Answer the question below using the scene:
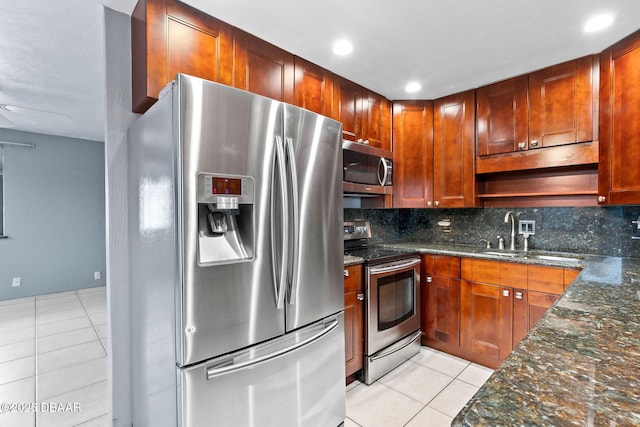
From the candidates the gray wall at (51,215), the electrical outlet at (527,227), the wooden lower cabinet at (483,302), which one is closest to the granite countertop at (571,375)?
the wooden lower cabinet at (483,302)

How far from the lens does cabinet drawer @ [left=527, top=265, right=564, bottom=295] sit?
7.13 feet

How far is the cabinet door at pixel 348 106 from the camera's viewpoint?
8.46 ft

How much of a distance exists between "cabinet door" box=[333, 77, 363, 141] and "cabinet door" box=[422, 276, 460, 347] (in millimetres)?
1523

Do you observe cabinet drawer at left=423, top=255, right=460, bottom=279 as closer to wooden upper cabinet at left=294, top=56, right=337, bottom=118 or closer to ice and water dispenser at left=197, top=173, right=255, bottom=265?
wooden upper cabinet at left=294, top=56, right=337, bottom=118

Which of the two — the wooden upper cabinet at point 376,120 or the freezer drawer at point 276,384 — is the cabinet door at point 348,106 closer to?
the wooden upper cabinet at point 376,120

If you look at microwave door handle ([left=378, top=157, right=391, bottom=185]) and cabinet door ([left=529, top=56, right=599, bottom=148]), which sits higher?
cabinet door ([left=529, top=56, right=599, bottom=148])

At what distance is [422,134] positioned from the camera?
3125 millimetres

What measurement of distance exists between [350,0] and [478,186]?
2.07 metres

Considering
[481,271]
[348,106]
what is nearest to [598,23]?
[348,106]

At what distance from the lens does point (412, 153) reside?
10.3ft

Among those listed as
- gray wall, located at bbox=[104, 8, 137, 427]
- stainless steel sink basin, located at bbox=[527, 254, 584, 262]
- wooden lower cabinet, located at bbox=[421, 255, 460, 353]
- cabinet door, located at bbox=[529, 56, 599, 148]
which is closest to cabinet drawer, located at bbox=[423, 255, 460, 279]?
wooden lower cabinet, located at bbox=[421, 255, 460, 353]

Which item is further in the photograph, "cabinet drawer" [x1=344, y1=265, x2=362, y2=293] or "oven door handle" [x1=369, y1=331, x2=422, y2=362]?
"oven door handle" [x1=369, y1=331, x2=422, y2=362]

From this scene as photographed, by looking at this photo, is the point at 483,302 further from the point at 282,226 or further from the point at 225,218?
the point at 225,218

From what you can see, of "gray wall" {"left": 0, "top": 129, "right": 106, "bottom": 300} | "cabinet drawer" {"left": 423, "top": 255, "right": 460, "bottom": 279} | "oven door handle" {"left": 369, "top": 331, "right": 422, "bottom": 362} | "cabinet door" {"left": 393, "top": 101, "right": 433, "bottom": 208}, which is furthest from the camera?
"gray wall" {"left": 0, "top": 129, "right": 106, "bottom": 300}
